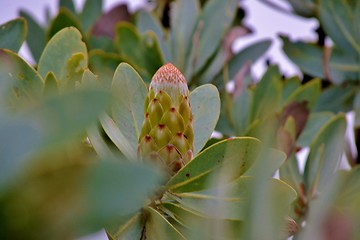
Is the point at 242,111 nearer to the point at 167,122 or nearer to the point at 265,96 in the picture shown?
the point at 265,96

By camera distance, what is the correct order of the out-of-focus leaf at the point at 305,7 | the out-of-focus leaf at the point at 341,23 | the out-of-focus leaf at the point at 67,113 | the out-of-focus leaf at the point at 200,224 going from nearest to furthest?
the out-of-focus leaf at the point at 67,113, the out-of-focus leaf at the point at 200,224, the out-of-focus leaf at the point at 341,23, the out-of-focus leaf at the point at 305,7

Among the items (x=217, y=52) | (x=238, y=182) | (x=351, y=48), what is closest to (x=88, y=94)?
(x=238, y=182)

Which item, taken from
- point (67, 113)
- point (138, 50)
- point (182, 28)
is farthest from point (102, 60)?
point (67, 113)

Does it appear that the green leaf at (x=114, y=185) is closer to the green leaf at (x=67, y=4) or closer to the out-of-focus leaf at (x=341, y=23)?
the out-of-focus leaf at (x=341, y=23)

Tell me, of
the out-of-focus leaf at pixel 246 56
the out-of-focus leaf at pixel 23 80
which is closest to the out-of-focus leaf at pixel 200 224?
the out-of-focus leaf at pixel 23 80

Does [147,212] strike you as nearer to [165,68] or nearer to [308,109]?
[165,68]
